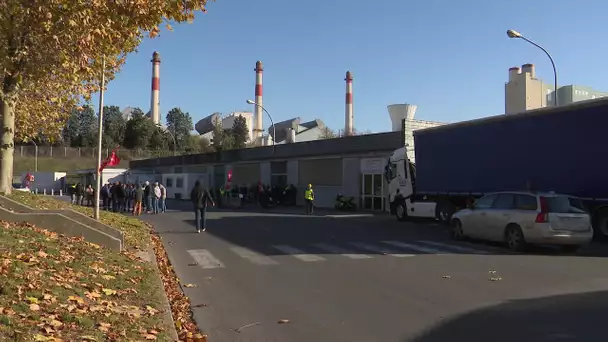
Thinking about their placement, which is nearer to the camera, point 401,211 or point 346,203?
point 401,211

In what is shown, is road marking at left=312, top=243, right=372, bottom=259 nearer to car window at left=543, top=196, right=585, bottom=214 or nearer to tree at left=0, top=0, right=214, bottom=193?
car window at left=543, top=196, right=585, bottom=214

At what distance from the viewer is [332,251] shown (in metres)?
13.5

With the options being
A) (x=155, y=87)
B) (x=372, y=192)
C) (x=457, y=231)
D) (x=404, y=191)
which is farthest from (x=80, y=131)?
(x=457, y=231)

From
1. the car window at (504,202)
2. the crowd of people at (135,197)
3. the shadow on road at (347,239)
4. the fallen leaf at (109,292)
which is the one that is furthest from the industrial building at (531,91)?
the fallen leaf at (109,292)

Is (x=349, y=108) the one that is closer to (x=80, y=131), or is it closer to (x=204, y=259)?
(x=80, y=131)

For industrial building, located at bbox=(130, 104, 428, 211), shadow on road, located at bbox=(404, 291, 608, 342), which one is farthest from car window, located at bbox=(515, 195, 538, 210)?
industrial building, located at bbox=(130, 104, 428, 211)

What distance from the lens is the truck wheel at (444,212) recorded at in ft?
69.1

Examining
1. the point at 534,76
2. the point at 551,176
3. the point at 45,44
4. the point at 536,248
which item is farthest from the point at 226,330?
the point at 534,76

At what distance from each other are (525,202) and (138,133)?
95510 mm

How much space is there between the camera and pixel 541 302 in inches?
300

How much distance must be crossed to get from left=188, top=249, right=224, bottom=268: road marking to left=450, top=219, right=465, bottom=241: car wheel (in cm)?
731

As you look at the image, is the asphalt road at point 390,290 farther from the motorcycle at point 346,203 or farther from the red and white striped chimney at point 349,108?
the red and white striped chimney at point 349,108

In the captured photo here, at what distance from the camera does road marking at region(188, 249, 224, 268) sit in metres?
11.4

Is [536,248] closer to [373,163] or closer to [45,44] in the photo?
[45,44]
